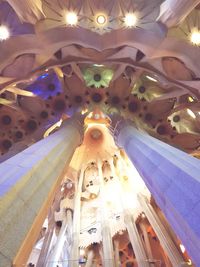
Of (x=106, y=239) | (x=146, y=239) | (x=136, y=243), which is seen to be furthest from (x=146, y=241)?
(x=106, y=239)

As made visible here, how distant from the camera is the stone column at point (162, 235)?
892cm

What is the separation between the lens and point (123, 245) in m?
12.8

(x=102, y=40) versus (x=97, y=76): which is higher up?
(x=97, y=76)

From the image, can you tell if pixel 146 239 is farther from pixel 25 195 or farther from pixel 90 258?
pixel 25 195

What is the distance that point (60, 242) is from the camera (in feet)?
35.4

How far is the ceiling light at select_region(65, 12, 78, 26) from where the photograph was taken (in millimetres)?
6961

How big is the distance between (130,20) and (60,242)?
8.31 meters

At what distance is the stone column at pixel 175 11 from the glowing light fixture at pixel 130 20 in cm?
68

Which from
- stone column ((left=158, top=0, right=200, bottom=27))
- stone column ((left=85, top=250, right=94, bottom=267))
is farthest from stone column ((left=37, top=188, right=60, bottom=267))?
stone column ((left=158, top=0, right=200, bottom=27))

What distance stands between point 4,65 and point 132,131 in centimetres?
395

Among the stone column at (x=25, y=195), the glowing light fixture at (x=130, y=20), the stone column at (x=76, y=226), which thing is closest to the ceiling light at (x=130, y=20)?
the glowing light fixture at (x=130, y=20)

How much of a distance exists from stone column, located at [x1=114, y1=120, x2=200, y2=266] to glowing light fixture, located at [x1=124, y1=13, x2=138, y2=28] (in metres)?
2.93

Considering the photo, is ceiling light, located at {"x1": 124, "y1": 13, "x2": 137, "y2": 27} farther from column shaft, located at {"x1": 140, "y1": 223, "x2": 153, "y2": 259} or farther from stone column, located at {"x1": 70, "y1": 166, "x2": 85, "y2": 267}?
column shaft, located at {"x1": 140, "y1": 223, "x2": 153, "y2": 259}

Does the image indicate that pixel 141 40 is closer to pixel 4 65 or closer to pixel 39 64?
pixel 39 64
